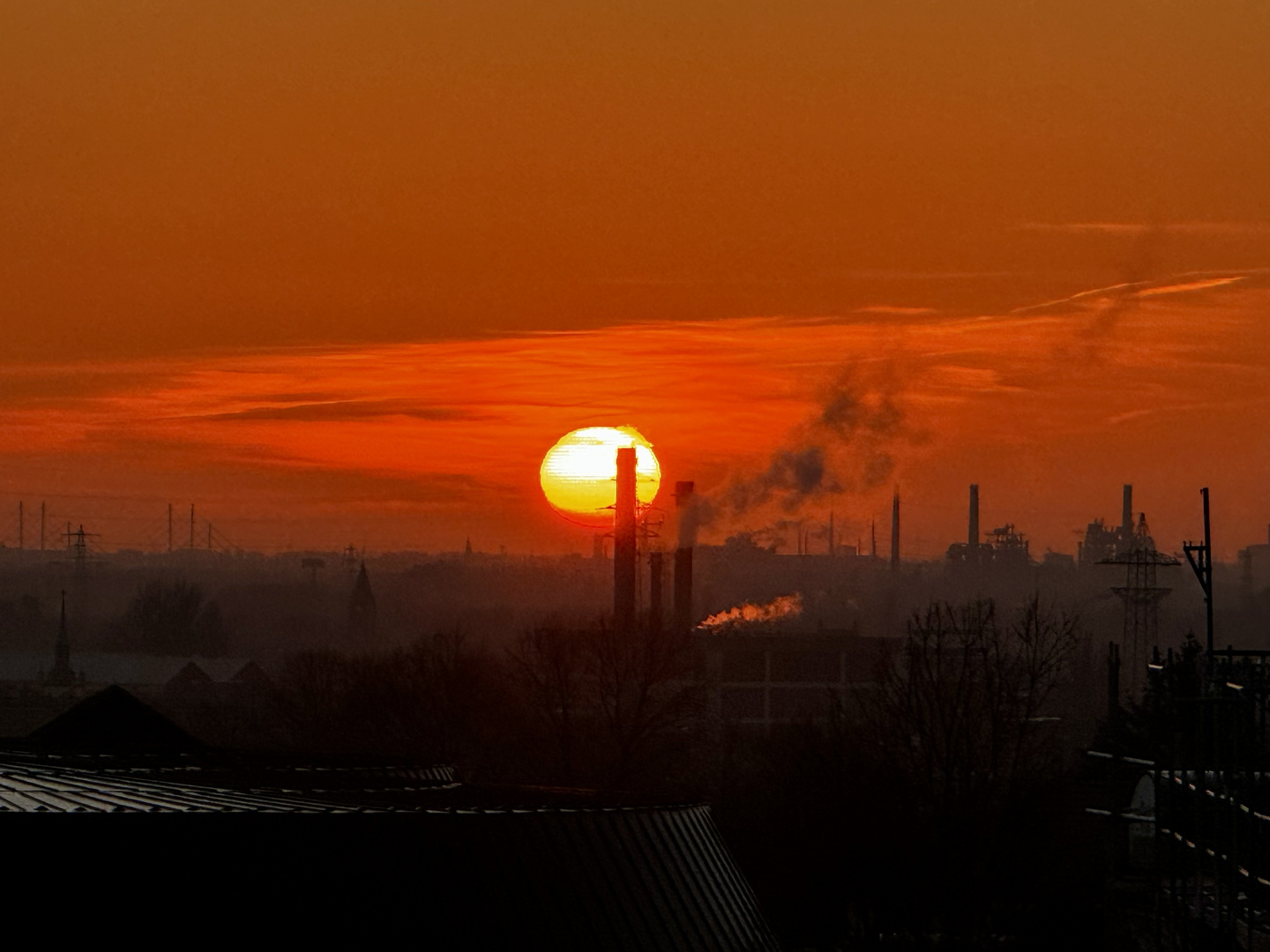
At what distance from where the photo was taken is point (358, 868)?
1858 cm

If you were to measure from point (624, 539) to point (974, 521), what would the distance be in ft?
298

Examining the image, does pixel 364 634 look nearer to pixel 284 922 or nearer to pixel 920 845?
pixel 920 845

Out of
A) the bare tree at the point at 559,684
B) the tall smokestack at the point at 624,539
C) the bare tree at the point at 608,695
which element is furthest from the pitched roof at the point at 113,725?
the tall smokestack at the point at 624,539

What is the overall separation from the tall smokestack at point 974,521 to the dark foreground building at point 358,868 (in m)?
152

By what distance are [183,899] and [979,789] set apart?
3305 cm

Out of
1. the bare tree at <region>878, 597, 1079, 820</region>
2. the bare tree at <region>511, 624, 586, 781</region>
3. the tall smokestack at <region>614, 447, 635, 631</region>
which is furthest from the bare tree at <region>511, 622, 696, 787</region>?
the bare tree at <region>878, 597, 1079, 820</region>

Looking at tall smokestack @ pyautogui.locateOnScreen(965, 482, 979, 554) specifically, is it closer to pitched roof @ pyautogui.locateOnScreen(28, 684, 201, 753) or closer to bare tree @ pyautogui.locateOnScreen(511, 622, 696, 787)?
bare tree @ pyautogui.locateOnScreen(511, 622, 696, 787)

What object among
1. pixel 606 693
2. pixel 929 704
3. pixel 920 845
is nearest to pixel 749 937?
pixel 920 845

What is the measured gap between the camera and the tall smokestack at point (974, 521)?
171 metres

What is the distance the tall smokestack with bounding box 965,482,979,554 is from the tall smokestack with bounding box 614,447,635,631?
86.7 m

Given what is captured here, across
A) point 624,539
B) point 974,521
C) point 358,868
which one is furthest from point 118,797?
point 974,521

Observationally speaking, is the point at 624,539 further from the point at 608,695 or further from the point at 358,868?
the point at 358,868

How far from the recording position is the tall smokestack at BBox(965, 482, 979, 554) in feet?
562

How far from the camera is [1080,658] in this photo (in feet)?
432
